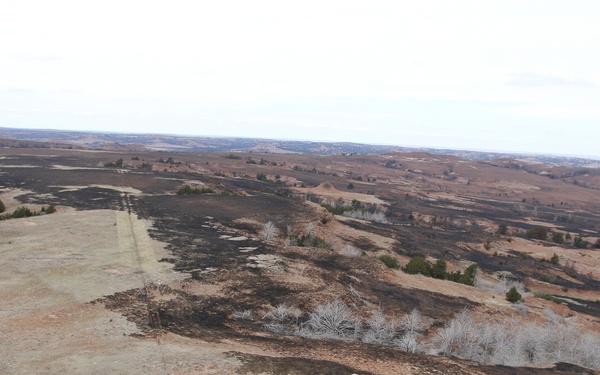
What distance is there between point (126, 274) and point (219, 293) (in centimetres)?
445

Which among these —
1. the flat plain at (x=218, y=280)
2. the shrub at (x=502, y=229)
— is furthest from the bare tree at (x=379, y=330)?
the shrub at (x=502, y=229)

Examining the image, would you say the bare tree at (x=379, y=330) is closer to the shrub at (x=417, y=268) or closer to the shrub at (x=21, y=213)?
the shrub at (x=417, y=268)

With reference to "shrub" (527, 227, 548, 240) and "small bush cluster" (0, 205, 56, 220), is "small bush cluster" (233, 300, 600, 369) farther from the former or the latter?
"shrub" (527, 227, 548, 240)

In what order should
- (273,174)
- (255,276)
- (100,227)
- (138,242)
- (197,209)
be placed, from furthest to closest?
(273,174)
(197,209)
(100,227)
(138,242)
(255,276)

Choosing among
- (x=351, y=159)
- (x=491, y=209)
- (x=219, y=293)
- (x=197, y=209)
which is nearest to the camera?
(x=219, y=293)

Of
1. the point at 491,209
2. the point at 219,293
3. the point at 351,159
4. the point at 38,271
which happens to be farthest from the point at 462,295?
the point at 351,159

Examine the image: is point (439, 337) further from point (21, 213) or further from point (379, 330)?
point (21, 213)

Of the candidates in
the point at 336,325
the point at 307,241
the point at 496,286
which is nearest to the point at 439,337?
the point at 336,325

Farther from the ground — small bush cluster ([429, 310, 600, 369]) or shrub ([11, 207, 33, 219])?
shrub ([11, 207, 33, 219])

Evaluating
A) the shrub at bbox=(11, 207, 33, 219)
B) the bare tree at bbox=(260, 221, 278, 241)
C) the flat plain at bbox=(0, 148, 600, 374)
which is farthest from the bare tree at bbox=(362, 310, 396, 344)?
the shrub at bbox=(11, 207, 33, 219)

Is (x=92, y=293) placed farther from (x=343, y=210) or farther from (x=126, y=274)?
(x=343, y=210)

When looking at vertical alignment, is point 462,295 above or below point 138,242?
below

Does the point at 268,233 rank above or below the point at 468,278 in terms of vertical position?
above

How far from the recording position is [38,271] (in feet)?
61.2
